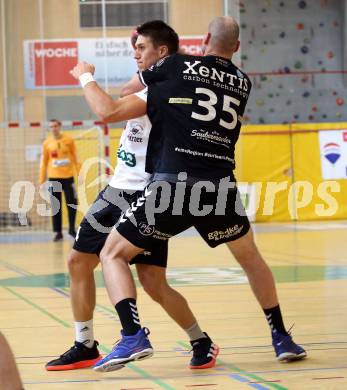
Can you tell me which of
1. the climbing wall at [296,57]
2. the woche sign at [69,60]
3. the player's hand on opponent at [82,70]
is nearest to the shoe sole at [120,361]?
the player's hand on opponent at [82,70]

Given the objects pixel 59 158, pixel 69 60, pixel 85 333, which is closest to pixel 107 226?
pixel 85 333

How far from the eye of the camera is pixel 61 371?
18.5 ft

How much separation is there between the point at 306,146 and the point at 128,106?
16801mm

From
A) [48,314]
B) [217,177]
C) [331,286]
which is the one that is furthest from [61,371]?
[331,286]

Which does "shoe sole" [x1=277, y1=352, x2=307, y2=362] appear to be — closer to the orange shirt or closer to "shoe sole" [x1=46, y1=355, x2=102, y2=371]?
"shoe sole" [x1=46, y1=355, x2=102, y2=371]

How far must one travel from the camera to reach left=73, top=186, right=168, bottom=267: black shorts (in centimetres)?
559

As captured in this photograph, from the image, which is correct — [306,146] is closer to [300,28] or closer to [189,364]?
[300,28]

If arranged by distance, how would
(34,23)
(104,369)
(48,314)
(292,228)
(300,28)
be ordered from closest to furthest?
(104,369) → (48,314) → (292,228) → (34,23) → (300,28)

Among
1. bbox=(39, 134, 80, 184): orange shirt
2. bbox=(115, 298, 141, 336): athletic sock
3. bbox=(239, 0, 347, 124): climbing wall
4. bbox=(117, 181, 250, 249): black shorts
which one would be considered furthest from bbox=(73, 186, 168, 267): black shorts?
bbox=(239, 0, 347, 124): climbing wall

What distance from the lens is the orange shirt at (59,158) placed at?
17.1m

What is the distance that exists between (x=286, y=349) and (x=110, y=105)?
6.00 ft

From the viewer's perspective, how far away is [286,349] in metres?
5.77

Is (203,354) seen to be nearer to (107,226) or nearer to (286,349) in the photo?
(286,349)

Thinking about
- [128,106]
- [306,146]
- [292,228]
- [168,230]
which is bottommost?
[292,228]
